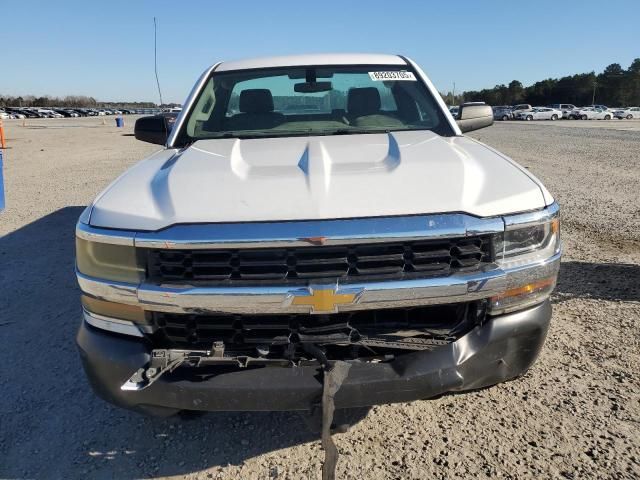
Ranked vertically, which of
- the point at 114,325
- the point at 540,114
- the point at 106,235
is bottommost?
the point at 540,114

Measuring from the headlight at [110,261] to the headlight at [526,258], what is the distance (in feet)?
4.66

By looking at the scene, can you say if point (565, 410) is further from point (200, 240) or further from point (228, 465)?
point (200, 240)

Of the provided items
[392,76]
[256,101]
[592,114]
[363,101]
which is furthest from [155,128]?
[592,114]

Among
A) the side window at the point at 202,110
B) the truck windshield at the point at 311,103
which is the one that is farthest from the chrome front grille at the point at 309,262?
the side window at the point at 202,110

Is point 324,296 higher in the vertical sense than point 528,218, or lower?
lower

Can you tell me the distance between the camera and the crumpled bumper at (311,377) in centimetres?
193

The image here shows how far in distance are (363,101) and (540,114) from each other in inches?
2113

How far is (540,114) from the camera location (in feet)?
168

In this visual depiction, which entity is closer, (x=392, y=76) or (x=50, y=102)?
(x=392, y=76)

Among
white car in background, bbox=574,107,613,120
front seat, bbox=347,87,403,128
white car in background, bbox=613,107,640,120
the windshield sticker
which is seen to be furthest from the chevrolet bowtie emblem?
white car in background, bbox=613,107,640,120

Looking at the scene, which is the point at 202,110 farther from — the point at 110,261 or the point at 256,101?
the point at 110,261

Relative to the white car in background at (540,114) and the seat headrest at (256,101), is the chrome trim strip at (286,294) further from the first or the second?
the white car in background at (540,114)

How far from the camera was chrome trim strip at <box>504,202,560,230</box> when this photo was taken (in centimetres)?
198

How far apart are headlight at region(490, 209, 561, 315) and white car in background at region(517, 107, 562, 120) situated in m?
53.6
